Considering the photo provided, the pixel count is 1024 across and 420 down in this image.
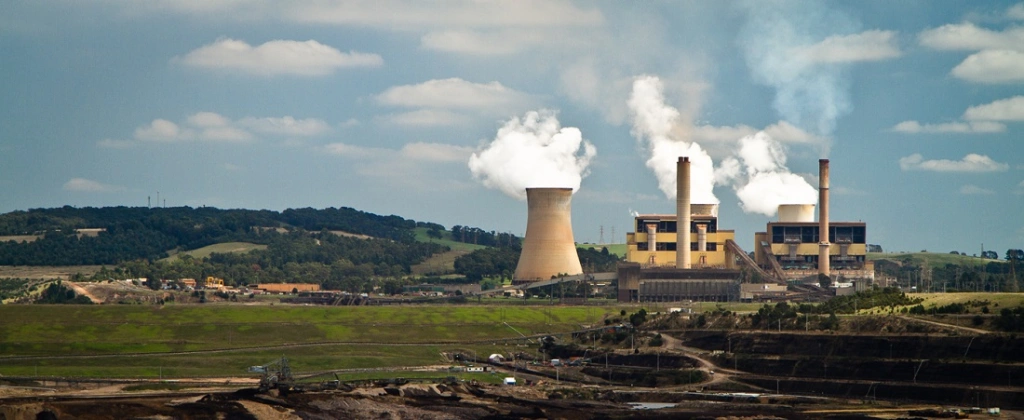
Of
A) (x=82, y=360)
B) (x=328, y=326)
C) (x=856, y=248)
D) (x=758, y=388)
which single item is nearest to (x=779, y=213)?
(x=856, y=248)

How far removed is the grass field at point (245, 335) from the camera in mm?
119750

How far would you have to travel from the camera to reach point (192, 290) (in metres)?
192

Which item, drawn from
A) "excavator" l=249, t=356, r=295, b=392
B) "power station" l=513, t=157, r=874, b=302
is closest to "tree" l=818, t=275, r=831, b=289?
"power station" l=513, t=157, r=874, b=302

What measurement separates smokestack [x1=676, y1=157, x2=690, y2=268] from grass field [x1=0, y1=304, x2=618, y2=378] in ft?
82.1

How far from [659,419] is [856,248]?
111m

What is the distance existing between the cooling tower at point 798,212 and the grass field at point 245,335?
44.4 meters

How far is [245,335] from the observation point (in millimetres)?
137875

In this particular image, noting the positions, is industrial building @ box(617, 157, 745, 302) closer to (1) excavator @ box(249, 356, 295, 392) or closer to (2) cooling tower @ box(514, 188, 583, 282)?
(2) cooling tower @ box(514, 188, 583, 282)

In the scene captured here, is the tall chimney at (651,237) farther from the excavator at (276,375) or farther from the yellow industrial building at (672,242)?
the excavator at (276,375)

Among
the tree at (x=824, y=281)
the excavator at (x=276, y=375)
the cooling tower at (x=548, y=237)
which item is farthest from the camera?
the tree at (x=824, y=281)

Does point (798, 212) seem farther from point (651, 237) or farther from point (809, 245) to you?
point (651, 237)

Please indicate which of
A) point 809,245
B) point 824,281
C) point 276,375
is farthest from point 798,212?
point 276,375

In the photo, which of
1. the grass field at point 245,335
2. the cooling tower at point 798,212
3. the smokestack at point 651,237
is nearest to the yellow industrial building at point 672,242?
the smokestack at point 651,237

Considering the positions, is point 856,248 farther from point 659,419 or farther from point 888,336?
point 659,419
